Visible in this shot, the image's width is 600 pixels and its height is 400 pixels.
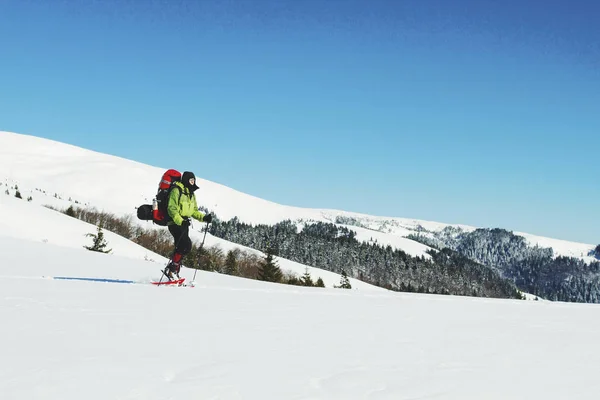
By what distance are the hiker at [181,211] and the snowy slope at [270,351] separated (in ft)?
9.31

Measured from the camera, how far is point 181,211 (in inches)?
492

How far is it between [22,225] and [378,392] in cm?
5575

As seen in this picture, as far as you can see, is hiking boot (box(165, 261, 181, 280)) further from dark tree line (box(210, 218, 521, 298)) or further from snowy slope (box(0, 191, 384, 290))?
dark tree line (box(210, 218, 521, 298))

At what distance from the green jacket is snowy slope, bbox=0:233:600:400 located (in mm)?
2728

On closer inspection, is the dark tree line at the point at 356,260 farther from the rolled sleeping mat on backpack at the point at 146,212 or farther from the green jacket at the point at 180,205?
the rolled sleeping mat on backpack at the point at 146,212

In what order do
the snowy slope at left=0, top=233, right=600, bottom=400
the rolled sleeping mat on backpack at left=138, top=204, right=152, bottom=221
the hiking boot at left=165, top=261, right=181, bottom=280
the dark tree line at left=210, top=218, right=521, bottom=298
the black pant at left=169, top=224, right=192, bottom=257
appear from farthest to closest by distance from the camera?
the dark tree line at left=210, top=218, right=521, bottom=298
the hiking boot at left=165, top=261, right=181, bottom=280
the black pant at left=169, top=224, right=192, bottom=257
the rolled sleeping mat on backpack at left=138, top=204, right=152, bottom=221
the snowy slope at left=0, top=233, right=600, bottom=400

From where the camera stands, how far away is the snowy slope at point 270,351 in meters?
3.86

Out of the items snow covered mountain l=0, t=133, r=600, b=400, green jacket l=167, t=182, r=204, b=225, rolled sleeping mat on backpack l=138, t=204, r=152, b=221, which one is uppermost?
green jacket l=167, t=182, r=204, b=225

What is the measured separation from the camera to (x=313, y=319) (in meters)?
8.09

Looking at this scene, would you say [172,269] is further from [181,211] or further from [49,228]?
[49,228]

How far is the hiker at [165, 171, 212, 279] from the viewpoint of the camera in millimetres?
12234

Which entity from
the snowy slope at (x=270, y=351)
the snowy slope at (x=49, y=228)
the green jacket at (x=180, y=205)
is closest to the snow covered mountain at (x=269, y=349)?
the snowy slope at (x=270, y=351)

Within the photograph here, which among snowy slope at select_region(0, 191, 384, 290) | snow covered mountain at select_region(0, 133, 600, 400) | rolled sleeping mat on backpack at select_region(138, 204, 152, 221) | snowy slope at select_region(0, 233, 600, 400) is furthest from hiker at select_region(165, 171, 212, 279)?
snowy slope at select_region(0, 191, 384, 290)

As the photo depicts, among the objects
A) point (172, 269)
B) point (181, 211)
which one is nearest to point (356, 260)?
point (172, 269)
